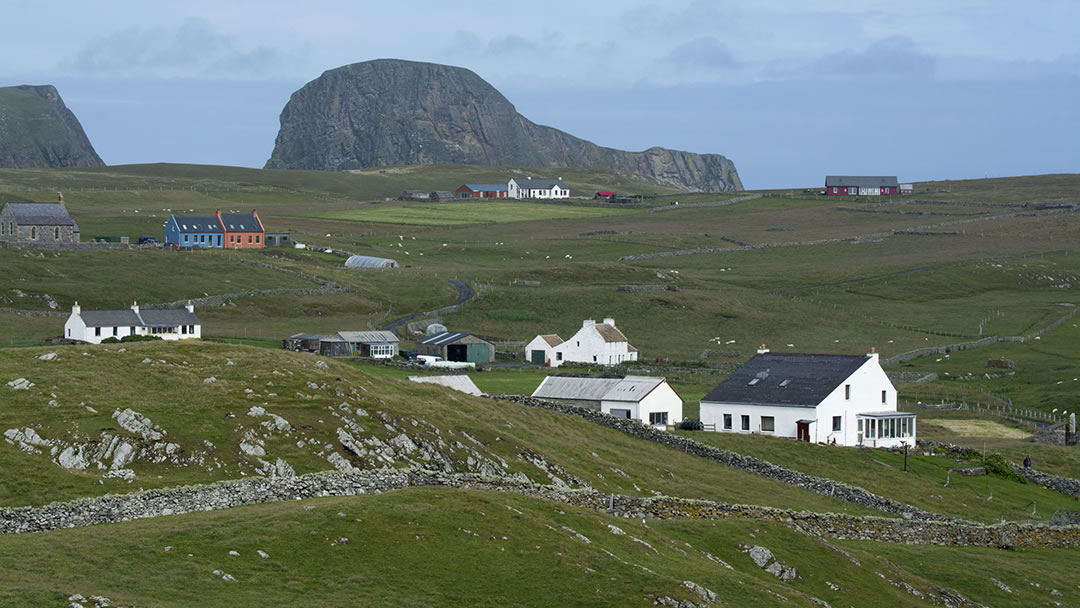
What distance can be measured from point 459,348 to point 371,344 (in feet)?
26.6

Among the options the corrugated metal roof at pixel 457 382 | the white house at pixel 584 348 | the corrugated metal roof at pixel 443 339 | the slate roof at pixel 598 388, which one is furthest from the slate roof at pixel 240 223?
the corrugated metal roof at pixel 457 382

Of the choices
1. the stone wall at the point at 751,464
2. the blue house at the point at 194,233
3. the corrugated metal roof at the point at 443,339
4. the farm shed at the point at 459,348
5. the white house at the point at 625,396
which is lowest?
the stone wall at the point at 751,464

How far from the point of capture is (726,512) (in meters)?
45.5

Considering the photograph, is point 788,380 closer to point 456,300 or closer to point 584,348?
point 584,348

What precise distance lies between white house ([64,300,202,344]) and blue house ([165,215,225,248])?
69386 mm

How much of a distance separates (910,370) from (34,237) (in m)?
102

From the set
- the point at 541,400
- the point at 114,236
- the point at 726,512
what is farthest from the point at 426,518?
the point at 114,236

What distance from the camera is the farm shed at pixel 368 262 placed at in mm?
161625

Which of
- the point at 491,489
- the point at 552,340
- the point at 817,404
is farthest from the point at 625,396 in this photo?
the point at 552,340

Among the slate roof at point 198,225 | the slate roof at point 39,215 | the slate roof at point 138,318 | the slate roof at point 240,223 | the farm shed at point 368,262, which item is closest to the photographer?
the slate roof at point 138,318

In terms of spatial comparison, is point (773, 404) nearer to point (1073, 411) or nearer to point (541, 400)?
point (541, 400)

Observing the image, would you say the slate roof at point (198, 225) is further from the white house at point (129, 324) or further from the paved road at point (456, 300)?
the white house at point (129, 324)

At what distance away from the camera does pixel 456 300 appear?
5463 inches

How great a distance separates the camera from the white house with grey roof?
500 feet
